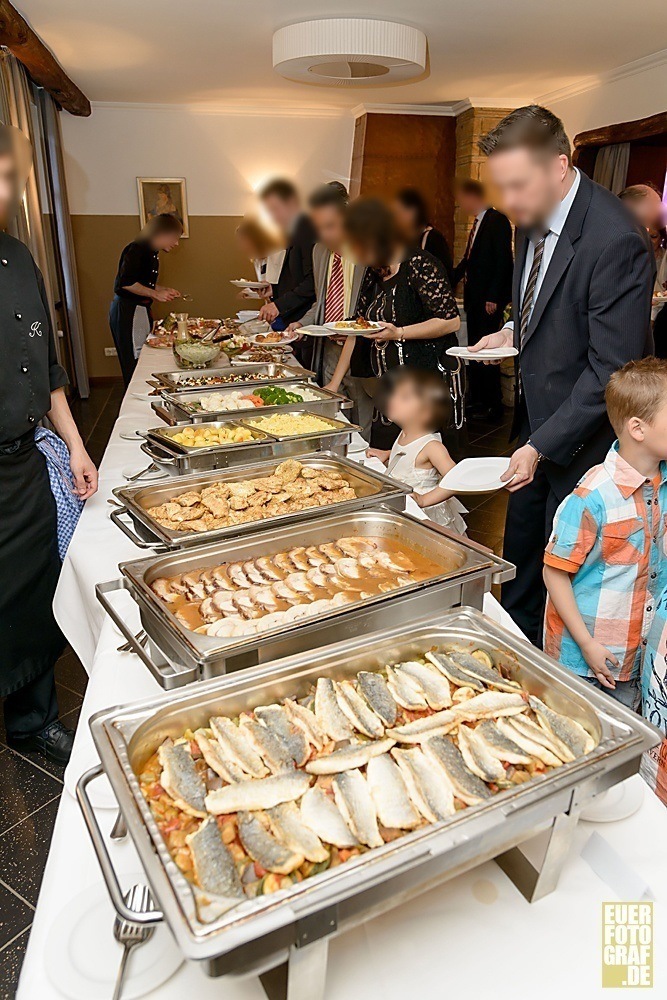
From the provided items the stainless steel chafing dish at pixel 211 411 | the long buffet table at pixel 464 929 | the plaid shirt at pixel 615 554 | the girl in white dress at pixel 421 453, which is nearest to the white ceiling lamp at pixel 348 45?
the stainless steel chafing dish at pixel 211 411

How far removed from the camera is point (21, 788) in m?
1.88

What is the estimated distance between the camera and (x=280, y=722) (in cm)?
81

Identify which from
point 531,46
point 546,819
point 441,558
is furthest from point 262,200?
point 546,819

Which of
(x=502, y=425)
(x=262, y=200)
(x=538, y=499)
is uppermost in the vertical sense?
(x=262, y=200)

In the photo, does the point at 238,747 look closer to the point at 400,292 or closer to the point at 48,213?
the point at 400,292

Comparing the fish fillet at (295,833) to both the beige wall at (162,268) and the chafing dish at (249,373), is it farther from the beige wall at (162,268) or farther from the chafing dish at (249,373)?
the beige wall at (162,268)

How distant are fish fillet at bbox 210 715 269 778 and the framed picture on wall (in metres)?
7.05

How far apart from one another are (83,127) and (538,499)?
21.1ft

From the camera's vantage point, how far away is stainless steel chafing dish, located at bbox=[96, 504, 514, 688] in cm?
94

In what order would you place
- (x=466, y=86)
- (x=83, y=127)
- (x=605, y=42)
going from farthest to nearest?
(x=83, y=127) < (x=466, y=86) < (x=605, y=42)

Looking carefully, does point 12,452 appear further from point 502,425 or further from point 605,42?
point 605,42

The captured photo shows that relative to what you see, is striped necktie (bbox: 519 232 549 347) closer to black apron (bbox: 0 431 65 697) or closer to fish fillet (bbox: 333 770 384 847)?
black apron (bbox: 0 431 65 697)

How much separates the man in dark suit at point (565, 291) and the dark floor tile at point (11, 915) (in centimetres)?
144

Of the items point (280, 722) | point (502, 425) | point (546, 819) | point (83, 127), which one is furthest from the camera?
point (83, 127)
